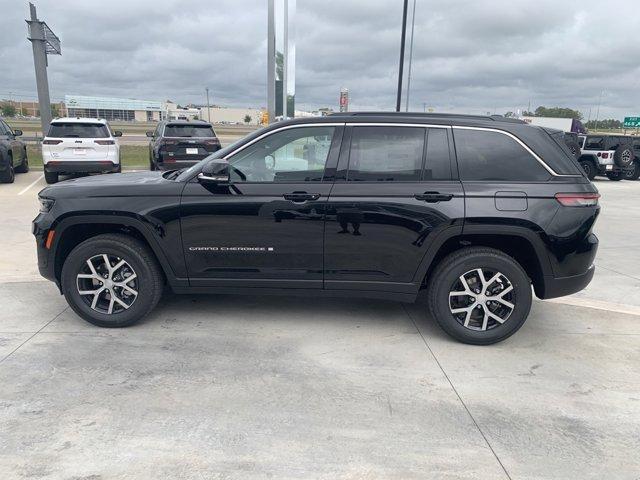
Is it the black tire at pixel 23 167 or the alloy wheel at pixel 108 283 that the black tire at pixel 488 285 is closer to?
the alloy wheel at pixel 108 283

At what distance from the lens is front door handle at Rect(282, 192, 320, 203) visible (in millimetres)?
3916

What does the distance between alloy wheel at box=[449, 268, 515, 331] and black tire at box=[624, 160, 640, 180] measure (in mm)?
18891

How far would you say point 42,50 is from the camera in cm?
1716

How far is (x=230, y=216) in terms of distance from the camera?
3.98m

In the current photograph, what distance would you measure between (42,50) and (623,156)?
20.9 m

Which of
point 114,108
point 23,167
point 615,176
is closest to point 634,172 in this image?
point 615,176

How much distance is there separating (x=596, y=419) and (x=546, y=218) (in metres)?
1.48

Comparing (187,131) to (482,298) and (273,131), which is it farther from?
(482,298)

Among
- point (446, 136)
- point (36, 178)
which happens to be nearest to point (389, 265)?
point (446, 136)

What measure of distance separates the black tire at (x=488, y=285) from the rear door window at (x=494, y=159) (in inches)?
23.5

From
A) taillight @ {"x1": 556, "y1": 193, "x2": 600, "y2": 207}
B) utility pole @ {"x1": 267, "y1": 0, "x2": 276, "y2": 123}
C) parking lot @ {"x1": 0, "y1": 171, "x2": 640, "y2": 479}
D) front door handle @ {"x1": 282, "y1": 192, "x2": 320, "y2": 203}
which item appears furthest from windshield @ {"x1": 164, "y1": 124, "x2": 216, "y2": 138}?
taillight @ {"x1": 556, "y1": 193, "x2": 600, "y2": 207}

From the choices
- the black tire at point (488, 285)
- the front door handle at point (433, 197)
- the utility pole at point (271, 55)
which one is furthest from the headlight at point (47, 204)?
the utility pole at point (271, 55)

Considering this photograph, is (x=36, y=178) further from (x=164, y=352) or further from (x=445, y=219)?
(x=445, y=219)

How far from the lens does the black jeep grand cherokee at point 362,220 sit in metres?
3.88
